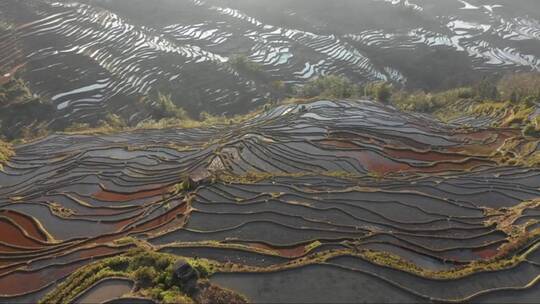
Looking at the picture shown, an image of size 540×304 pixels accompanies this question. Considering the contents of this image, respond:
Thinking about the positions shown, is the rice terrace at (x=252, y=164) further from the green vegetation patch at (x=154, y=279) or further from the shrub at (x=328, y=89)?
the shrub at (x=328, y=89)

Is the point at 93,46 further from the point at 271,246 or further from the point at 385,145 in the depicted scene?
the point at 271,246

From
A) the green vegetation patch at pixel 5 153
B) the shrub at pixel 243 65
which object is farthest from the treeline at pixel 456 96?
the green vegetation patch at pixel 5 153

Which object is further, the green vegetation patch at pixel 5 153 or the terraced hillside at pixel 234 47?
the terraced hillside at pixel 234 47

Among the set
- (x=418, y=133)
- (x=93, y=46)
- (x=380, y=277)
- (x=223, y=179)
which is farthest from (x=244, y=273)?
(x=93, y=46)

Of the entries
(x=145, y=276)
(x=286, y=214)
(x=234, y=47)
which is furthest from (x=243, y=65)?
(x=145, y=276)

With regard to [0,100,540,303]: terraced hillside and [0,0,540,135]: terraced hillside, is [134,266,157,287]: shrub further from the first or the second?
[0,0,540,135]: terraced hillside
